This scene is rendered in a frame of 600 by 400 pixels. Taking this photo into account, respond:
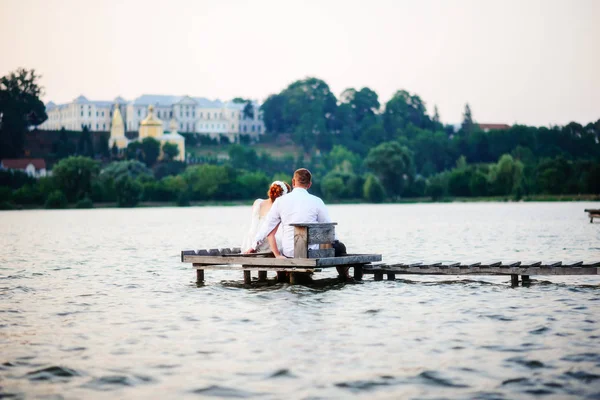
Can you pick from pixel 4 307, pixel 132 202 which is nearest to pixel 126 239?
pixel 4 307

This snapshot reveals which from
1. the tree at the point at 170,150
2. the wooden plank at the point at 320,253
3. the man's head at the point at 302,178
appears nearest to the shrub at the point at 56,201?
the tree at the point at 170,150

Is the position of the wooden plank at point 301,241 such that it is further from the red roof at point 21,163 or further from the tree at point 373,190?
the red roof at point 21,163

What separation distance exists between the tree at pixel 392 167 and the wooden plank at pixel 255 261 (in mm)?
128129

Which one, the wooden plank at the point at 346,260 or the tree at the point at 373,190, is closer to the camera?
the wooden plank at the point at 346,260

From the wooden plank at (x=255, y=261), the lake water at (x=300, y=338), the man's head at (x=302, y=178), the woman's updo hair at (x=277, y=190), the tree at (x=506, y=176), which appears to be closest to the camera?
the lake water at (x=300, y=338)

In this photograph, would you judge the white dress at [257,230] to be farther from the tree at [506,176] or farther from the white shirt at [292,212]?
the tree at [506,176]

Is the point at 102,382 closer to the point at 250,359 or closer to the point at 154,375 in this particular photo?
the point at 154,375

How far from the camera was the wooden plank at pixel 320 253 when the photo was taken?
59.2 feet

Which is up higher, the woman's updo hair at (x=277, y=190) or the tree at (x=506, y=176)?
the tree at (x=506, y=176)

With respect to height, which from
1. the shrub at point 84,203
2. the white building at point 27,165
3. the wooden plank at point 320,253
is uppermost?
the white building at point 27,165

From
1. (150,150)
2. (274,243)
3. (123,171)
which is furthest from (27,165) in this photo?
(274,243)

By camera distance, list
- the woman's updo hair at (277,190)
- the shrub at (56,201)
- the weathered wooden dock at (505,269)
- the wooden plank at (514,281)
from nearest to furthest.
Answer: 1. the weathered wooden dock at (505,269)
2. the woman's updo hair at (277,190)
3. the wooden plank at (514,281)
4. the shrub at (56,201)

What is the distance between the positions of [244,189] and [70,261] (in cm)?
11659

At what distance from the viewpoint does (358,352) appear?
1226 cm
